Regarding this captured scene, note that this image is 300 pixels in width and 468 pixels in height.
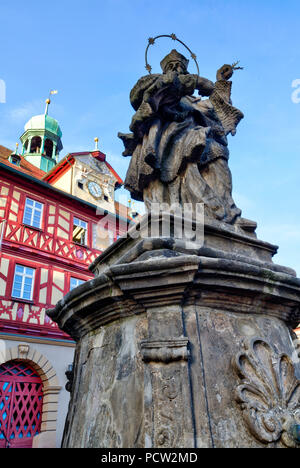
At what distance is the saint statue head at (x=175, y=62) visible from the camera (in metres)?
4.29

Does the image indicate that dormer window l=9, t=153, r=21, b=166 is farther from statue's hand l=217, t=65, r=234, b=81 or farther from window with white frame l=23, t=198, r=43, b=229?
statue's hand l=217, t=65, r=234, b=81

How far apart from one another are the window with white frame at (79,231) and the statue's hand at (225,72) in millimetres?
11350

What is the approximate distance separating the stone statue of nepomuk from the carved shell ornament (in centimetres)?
145

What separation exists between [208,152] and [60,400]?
1063 centimetres

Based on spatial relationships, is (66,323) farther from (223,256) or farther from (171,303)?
(223,256)

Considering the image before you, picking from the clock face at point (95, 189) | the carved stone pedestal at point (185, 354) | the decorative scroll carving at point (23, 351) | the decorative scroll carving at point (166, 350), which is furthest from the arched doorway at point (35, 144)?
the decorative scroll carving at point (166, 350)

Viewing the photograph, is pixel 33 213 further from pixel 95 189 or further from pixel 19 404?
pixel 19 404

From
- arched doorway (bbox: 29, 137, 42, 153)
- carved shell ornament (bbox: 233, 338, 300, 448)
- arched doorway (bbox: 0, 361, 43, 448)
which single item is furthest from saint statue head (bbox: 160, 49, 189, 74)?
arched doorway (bbox: 29, 137, 42, 153)

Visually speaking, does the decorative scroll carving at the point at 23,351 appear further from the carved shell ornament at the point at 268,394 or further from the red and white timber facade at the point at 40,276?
the carved shell ornament at the point at 268,394

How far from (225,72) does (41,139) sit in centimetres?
2179

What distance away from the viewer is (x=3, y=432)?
10.3 meters

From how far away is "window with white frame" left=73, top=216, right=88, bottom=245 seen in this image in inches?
592

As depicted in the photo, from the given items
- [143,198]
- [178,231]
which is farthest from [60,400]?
[178,231]

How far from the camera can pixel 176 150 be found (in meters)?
3.64
